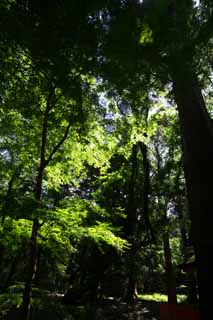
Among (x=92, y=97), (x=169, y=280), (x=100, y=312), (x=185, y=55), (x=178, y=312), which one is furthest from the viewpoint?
(x=169, y=280)

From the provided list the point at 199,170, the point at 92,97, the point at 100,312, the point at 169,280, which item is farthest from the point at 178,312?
the point at 169,280

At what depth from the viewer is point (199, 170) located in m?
4.05

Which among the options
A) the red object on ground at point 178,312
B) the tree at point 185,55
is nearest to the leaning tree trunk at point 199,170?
the tree at point 185,55

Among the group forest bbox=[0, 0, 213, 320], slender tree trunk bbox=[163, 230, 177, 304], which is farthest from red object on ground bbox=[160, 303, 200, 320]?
slender tree trunk bbox=[163, 230, 177, 304]

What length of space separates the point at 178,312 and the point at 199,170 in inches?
256

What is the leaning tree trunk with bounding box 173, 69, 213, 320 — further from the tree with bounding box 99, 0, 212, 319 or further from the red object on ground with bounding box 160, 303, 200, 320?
the red object on ground with bounding box 160, 303, 200, 320

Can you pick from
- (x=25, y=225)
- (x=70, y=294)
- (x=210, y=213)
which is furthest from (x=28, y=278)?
(x=70, y=294)

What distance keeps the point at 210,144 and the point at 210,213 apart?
44.1 inches

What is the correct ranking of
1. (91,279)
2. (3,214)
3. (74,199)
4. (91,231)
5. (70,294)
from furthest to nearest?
1. (91,279)
2. (70,294)
3. (74,199)
4. (91,231)
5. (3,214)

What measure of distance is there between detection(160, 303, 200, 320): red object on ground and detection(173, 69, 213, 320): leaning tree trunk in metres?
5.33

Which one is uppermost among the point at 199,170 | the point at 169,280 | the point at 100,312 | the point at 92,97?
the point at 92,97

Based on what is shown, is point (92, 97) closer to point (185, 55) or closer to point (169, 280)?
point (185, 55)

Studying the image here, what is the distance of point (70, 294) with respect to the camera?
15.5m

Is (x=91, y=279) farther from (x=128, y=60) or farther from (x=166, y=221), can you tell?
(x=128, y=60)
